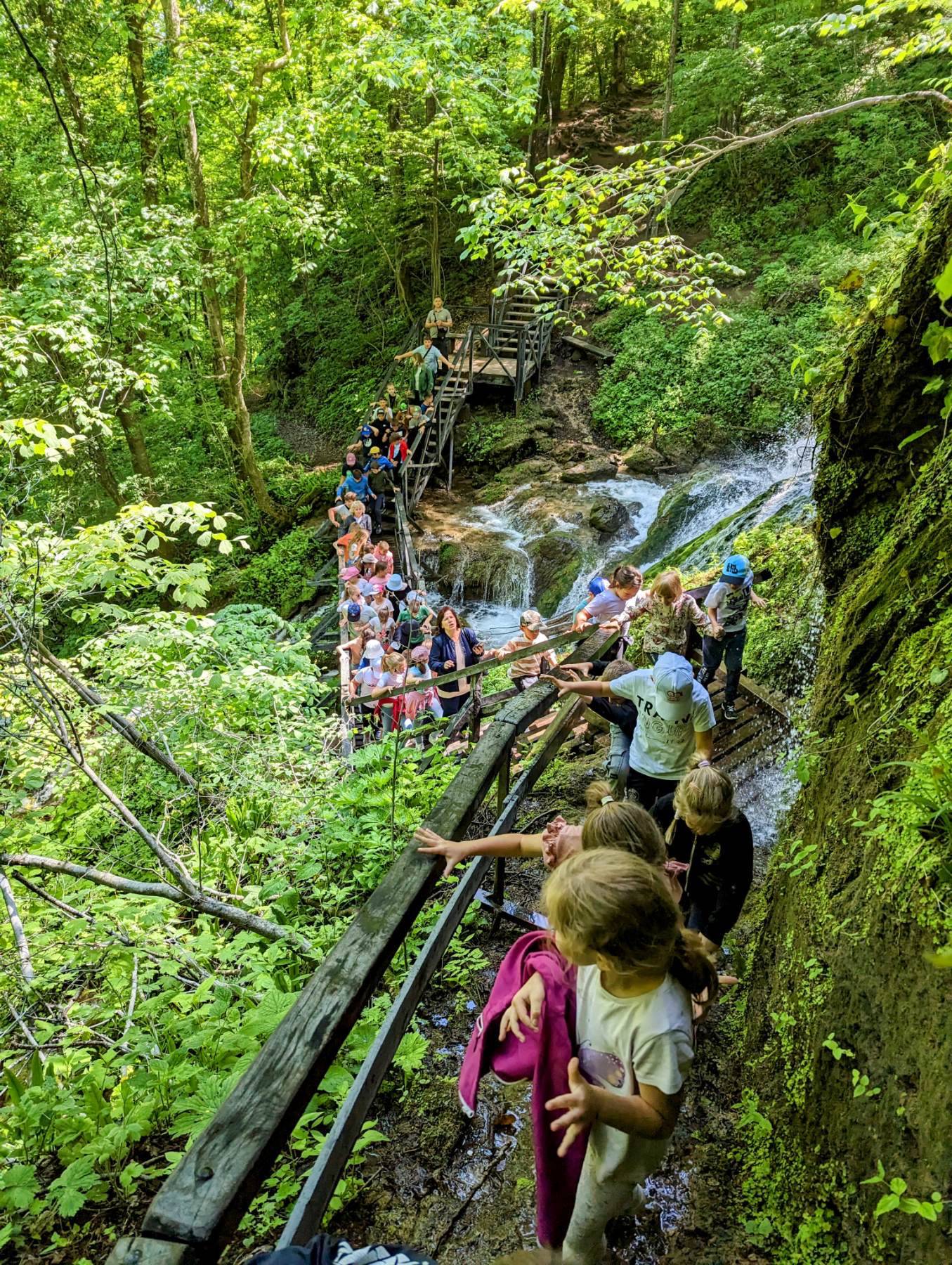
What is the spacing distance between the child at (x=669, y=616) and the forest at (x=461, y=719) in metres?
0.07

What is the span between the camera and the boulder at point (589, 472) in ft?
47.8

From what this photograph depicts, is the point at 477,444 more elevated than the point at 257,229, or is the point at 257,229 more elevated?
the point at 257,229

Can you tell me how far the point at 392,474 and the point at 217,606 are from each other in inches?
206

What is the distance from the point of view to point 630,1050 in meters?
1.47

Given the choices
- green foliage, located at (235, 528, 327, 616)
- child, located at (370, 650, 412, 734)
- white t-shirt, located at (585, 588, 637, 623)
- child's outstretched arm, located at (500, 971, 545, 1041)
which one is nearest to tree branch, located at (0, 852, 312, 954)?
child's outstretched arm, located at (500, 971, 545, 1041)

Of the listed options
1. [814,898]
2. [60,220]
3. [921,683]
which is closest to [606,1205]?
[814,898]

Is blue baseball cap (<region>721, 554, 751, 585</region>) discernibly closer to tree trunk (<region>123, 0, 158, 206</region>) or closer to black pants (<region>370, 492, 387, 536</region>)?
black pants (<region>370, 492, 387, 536</region>)

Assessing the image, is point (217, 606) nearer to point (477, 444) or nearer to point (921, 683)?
point (477, 444)

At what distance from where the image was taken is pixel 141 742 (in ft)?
16.2

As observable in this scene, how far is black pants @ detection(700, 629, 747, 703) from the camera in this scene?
5.77 meters

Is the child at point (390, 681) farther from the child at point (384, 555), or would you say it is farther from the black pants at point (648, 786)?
the black pants at point (648, 786)

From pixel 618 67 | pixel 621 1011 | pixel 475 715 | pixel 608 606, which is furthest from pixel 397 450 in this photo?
pixel 618 67

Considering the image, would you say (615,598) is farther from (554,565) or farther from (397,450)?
(397,450)

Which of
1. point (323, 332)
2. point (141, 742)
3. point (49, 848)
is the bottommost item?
point (49, 848)
